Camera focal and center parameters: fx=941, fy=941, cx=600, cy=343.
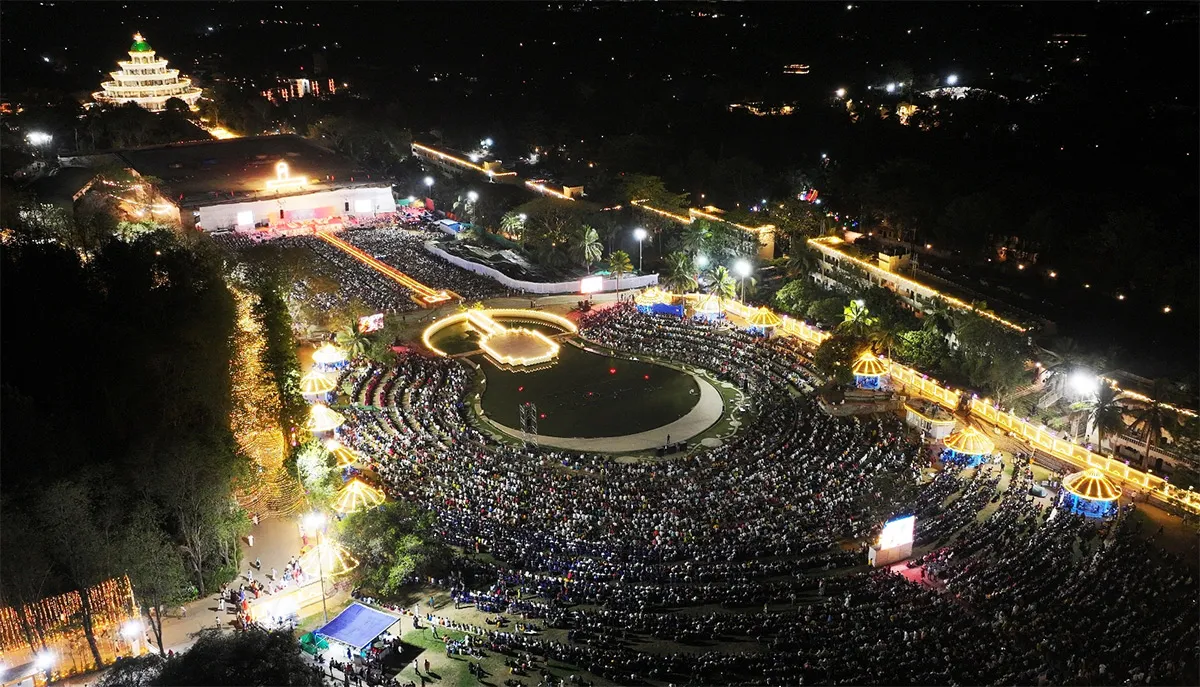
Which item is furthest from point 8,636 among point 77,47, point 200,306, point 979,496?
point 77,47

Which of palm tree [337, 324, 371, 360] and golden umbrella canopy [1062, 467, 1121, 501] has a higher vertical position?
palm tree [337, 324, 371, 360]

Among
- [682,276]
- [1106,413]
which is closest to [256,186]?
[682,276]

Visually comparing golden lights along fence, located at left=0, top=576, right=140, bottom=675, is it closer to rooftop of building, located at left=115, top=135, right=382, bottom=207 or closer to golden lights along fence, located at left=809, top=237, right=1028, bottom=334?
golden lights along fence, located at left=809, top=237, right=1028, bottom=334

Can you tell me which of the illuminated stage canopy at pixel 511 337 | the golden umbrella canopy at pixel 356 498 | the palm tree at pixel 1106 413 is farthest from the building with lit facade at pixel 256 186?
the palm tree at pixel 1106 413

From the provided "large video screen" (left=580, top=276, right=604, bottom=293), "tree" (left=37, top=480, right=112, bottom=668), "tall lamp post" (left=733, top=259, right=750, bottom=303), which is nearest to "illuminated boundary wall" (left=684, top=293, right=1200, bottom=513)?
"tall lamp post" (left=733, top=259, right=750, bottom=303)

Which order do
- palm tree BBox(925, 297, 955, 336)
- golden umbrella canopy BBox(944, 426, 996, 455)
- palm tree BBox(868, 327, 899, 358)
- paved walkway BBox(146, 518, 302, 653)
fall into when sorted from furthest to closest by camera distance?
palm tree BBox(925, 297, 955, 336) < palm tree BBox(868, 327, 899, 358) < golden umbrella canopy BBox(944, 426, 996, 455) < paved walkway BBox(146, 518, 302, 653)

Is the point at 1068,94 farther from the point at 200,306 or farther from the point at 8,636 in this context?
the point at 8,636

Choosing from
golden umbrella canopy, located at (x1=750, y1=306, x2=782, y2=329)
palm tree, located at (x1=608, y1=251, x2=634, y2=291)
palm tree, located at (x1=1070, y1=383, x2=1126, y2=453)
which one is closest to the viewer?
palm tree, located at (x1=1070, y1=383, x2=1126, y2=453)
